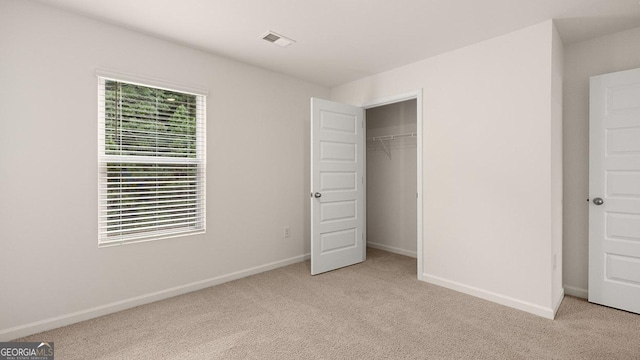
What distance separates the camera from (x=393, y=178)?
4691 mm

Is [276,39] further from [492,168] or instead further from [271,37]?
[492,168]

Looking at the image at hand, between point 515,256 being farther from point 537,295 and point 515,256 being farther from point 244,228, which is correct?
point 244,228

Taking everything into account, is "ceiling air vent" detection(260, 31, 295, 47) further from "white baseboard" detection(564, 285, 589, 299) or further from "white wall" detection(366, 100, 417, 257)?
"white baseboard" detection(564, 285, 589, 299)

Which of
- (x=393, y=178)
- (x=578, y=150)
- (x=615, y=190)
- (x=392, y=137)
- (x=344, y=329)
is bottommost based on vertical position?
(x=344, y=329)

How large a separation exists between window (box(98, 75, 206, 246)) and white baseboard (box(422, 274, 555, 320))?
8.45ft

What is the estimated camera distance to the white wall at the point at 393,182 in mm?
4453

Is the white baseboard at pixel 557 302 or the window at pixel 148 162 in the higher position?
the window at pixel 148 162

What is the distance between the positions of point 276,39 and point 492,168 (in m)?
2.38

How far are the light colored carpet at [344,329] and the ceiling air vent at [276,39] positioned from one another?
247cm

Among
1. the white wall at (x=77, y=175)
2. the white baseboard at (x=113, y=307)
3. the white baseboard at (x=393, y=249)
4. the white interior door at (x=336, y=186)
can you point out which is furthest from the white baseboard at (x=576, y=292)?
the white wall at (x=77, y=175)

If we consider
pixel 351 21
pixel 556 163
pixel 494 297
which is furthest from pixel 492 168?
pixel 351 21

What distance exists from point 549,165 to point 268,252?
3013 mm

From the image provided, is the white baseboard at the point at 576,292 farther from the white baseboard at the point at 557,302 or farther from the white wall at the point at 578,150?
the white baseboard at the point at 557,302

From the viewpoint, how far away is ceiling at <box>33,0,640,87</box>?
231 centimetres
